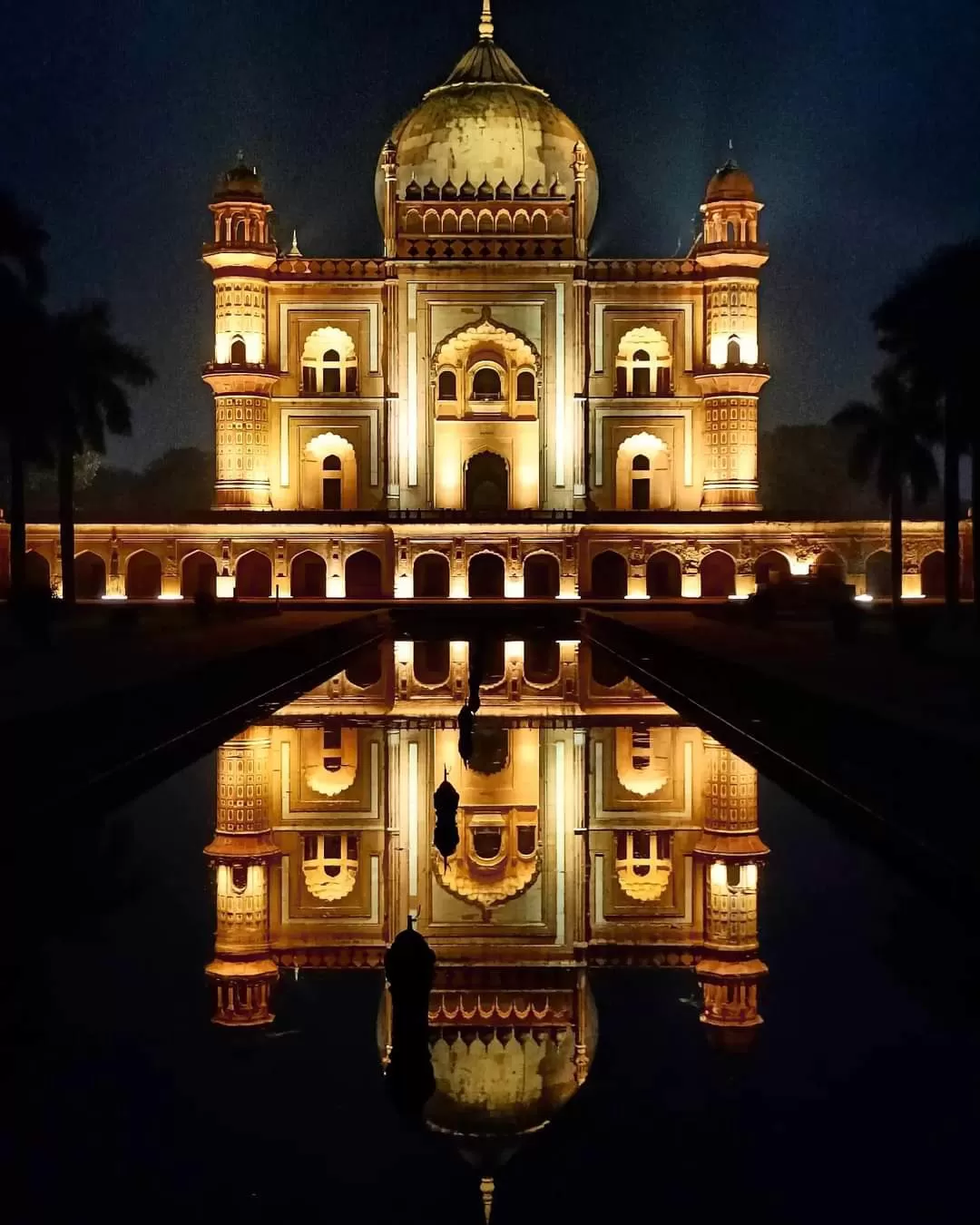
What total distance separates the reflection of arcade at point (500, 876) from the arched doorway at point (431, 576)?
2340cm

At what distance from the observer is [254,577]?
36750 mm

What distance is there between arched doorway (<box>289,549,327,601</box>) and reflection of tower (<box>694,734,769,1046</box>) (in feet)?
85.6

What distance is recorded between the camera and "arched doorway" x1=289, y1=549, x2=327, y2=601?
3688cm

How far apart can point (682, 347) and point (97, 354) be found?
14694 millimetres

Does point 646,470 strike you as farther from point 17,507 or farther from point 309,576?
point 17,507

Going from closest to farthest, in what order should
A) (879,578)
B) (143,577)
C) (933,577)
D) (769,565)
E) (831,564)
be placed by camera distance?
(831,564) < (769,565) < (143,577) < (933,577) < (879,578)

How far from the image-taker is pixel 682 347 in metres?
39.2

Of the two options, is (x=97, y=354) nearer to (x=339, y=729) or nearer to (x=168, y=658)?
(x=168, y=658)

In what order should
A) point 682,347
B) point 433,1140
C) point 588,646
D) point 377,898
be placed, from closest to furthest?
point 433,1140 → point 377,898 → point 588,646 → point 682,347

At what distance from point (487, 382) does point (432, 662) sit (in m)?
19.9

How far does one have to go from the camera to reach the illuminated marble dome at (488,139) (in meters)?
39.8

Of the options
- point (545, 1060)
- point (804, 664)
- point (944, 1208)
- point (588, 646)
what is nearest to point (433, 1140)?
point (545, 1060)

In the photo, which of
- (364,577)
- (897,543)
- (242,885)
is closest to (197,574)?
(364,577)

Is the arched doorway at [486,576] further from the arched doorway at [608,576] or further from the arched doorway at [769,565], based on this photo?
the arched doorway at [769,565]
